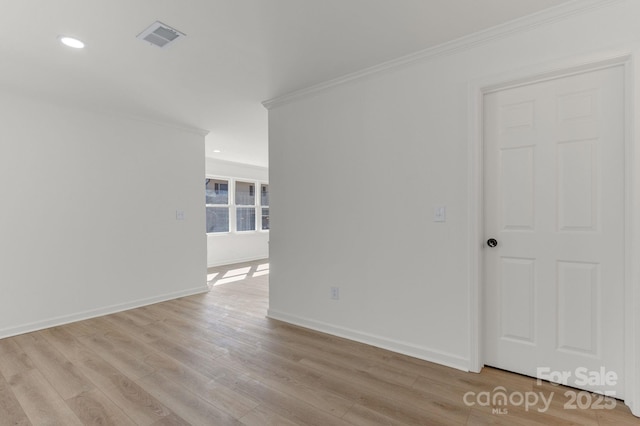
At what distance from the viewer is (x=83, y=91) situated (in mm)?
3104

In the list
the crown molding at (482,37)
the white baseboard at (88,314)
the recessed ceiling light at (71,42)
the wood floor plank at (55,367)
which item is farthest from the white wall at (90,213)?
the crown molding at (482,37)

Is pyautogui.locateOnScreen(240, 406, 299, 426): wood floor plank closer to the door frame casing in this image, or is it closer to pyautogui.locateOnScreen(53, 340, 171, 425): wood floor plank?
pyautogui.locateOnScreen(53, 340, 171, 425): wood floor plank

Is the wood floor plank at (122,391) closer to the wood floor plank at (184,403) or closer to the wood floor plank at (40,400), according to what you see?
the wood floor plank at (184,403)

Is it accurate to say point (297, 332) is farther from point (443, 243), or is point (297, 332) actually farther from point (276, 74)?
point (276, 74)

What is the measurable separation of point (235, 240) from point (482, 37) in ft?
21.1

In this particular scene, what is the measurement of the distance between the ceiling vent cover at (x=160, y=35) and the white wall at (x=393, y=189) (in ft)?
4.38

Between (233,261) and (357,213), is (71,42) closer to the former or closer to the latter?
(357,213)

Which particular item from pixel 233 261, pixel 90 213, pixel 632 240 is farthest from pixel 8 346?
pixel 632 240

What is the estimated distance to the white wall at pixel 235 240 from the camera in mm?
6879

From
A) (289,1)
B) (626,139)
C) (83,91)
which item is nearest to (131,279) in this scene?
(83,91)

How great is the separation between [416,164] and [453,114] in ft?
1.51

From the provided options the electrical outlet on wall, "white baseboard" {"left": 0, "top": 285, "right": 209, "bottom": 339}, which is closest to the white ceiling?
the electrical outlet on wall

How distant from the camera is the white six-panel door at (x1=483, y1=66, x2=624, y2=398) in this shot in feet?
6.21

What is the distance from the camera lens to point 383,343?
2.66 metres
